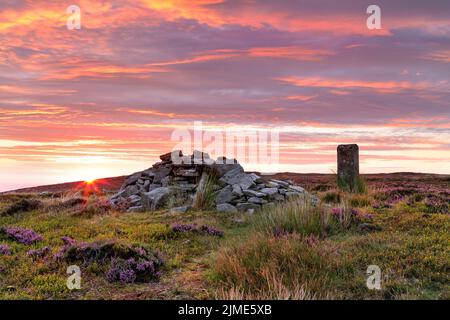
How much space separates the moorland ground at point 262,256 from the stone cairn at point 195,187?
1844 millimetres

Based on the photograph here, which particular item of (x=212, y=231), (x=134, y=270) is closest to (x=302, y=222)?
(x=212, y=231)

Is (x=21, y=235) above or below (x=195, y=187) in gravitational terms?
below

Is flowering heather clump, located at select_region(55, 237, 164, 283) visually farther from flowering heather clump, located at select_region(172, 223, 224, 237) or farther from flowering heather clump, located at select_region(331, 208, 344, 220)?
flowering heather clump, located at select_region(331, 208, 344, 220)

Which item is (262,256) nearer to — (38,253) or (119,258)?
(119,258)

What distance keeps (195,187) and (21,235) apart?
8.08 m

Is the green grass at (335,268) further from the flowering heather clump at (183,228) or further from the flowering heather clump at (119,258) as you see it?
the flowering heather clump at (183,228)

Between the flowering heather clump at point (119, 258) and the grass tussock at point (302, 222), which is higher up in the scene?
the grass tussock at point (302, 222)

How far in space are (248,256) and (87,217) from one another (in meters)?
9.75

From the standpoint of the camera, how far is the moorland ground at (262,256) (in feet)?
23.4

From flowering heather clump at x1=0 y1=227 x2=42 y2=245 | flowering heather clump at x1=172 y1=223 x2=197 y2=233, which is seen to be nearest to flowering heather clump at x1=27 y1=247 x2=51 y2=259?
flowering heather clump at x1=0 y1=227 x2=42 y2=245

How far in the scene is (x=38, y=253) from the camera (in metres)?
9.68

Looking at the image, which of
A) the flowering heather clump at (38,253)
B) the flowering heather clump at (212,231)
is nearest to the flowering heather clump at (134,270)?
the flowering heather clump at (38,253)
